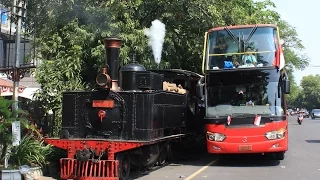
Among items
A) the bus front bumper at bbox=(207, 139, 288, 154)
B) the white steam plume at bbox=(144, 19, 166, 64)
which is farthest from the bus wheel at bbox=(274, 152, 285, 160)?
the white steam plume at bbox=(144, 19, 166, 64)

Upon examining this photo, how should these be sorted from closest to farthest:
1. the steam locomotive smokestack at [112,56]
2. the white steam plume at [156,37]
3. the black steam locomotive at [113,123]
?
the black steam locomotive at [113,123] < the steam locomotive smokestack at [112,56] < the white steam plume at [156,37]

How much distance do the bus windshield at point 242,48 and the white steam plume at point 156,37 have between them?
2.59 m

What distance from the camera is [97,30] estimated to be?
13695 mm

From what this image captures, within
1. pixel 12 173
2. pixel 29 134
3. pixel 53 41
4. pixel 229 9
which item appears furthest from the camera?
pixel 229 9

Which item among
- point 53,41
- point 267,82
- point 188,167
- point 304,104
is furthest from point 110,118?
point 304,104

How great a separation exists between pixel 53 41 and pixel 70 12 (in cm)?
110

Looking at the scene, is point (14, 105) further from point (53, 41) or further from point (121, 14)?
point (121, 14)

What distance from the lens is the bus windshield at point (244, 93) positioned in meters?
11.2

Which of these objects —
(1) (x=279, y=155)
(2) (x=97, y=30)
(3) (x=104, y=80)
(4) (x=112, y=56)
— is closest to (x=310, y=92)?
(1) (x=279, y=155)

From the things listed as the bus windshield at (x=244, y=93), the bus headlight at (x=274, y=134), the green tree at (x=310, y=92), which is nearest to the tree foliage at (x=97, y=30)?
the bus windshield at (x=244, y=93)

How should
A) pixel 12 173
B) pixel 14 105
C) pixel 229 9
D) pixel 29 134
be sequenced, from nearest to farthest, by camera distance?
1. pixel 12 173
2. pixel 14 105
3. pixel 29 134
4. pixel 229 9

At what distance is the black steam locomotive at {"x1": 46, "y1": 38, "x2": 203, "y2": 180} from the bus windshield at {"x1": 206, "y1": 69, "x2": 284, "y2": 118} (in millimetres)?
1906

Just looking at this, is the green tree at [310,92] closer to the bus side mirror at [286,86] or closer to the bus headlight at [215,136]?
the bus side mirror at [286,86]

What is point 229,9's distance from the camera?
16203 millimetres
